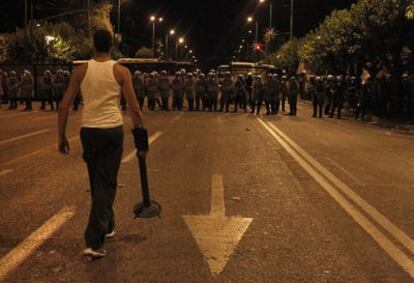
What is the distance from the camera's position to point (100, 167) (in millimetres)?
5875

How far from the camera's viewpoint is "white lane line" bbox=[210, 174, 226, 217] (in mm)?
7975

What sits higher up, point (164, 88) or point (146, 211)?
point (164, 88)

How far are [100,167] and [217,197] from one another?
3.25 metres

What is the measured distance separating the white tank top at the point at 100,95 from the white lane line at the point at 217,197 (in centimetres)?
247

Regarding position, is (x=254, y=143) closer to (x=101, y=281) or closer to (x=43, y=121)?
(x=43, y=121)

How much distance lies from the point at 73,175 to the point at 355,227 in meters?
5.15

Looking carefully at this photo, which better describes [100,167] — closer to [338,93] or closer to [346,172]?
[346,172]

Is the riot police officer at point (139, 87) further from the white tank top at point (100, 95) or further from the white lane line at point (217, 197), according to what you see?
the white tank top at point (100, 95)

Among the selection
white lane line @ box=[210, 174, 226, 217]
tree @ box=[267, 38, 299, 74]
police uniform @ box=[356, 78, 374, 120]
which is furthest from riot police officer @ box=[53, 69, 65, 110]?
tree @ box=[267, 38, 299, 74]

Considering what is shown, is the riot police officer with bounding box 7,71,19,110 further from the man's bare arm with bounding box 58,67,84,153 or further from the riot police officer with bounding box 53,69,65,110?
the man's bare arm with bounding box 58,67,84,153

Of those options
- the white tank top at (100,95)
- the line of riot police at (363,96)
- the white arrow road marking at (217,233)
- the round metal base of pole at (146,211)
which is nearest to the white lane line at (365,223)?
the white arrow road marking at (217,233)

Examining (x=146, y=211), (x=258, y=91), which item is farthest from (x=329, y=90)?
(x=146, y=211)

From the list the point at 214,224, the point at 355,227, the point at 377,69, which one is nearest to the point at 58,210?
the point at 214,224

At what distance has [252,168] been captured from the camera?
38.7 feet
